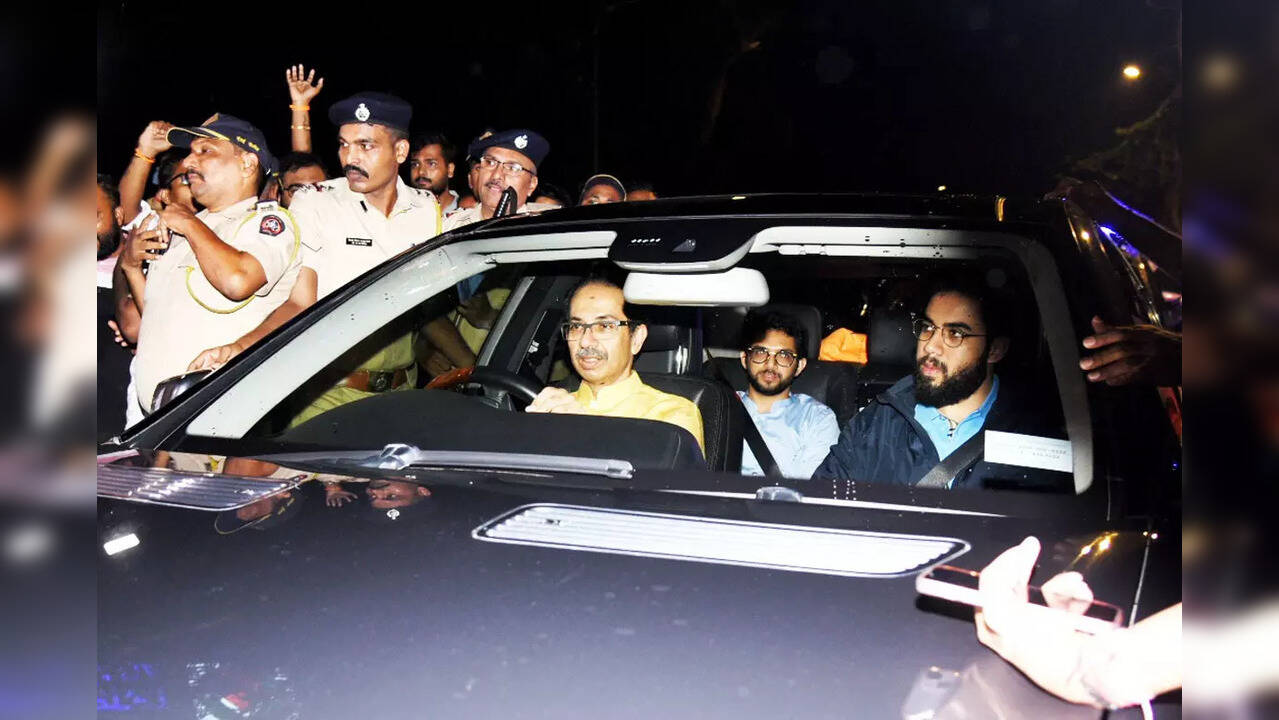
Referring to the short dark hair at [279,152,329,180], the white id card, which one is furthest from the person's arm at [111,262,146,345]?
the white id card

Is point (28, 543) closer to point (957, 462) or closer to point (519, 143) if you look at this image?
point (957, 462)

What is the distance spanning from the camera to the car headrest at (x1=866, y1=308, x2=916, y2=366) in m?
2.90

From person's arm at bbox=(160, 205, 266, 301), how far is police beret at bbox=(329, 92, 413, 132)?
0.95 m

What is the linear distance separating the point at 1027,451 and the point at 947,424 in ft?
2.71

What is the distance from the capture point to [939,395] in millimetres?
2650

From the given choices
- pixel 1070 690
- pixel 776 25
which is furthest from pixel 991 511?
pixel 776 25

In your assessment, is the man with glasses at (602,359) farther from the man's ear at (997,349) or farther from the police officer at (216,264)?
the police officer at (216,264)

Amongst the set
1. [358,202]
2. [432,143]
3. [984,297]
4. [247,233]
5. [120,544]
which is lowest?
[120,544]

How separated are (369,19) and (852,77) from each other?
24022 millimetres

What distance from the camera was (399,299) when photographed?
8.45ft

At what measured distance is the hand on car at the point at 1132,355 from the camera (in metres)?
1.75

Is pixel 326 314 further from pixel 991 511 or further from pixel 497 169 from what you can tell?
pixel 497 169

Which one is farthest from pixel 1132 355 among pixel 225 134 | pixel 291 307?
pixel 225 134

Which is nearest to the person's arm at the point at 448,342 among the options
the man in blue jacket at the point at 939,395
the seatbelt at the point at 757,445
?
the seatbelt at the point at 757,445
